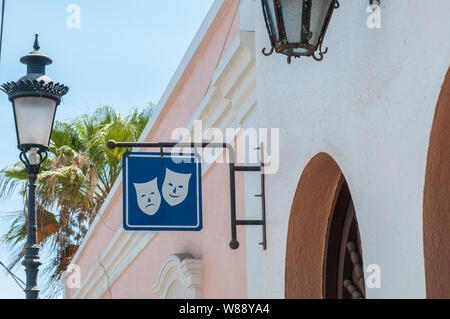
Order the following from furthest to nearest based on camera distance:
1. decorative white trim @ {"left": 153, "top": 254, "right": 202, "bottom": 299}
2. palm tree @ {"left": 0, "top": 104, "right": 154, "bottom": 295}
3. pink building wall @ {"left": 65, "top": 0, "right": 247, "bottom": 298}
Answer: palm tree @ {"left": 0, "top": 104, "right": 154, "bottom": 295} < decorative white trim @ {"left": 153, "top": 254, "right": 202, "bottom": 299} < pink building wall @ {"left": 65, "top": 0, "right": 247, "bottom": 298}

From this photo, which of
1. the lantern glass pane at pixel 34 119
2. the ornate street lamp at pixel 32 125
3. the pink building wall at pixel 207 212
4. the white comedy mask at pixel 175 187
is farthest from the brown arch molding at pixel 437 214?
the lantern glass pane at pixel 34 119

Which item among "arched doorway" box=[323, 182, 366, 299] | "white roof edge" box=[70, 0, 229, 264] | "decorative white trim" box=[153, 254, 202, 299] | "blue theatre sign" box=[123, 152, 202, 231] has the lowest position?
"decorative white trim" box=[153, 254, 202, 299]

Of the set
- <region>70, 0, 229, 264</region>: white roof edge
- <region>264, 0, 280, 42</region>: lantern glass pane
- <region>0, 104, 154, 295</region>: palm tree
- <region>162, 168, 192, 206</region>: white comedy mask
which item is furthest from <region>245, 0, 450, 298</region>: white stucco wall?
<region>0, 104, 154, 295</region>: palm tree

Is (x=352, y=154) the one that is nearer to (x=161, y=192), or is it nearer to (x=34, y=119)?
(x=161, y=192)

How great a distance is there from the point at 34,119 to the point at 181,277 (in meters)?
2.45

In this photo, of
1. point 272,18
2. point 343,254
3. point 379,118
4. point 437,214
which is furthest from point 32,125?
point 437,214

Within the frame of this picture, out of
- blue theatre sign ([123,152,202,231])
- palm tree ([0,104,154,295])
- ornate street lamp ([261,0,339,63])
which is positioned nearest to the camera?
ornate street lamp ([261,0,339,63])

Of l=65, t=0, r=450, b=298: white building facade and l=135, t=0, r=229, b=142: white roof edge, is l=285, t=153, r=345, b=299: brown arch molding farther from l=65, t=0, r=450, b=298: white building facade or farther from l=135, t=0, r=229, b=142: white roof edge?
l=135, t=0, r=229, b=142: white roof edge

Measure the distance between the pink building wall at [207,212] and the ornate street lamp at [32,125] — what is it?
1.59 m

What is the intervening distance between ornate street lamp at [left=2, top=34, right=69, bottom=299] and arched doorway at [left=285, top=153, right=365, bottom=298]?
9.00ft

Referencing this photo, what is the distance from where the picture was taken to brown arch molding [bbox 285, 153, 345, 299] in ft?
16.2

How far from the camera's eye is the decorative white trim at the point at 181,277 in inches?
320
